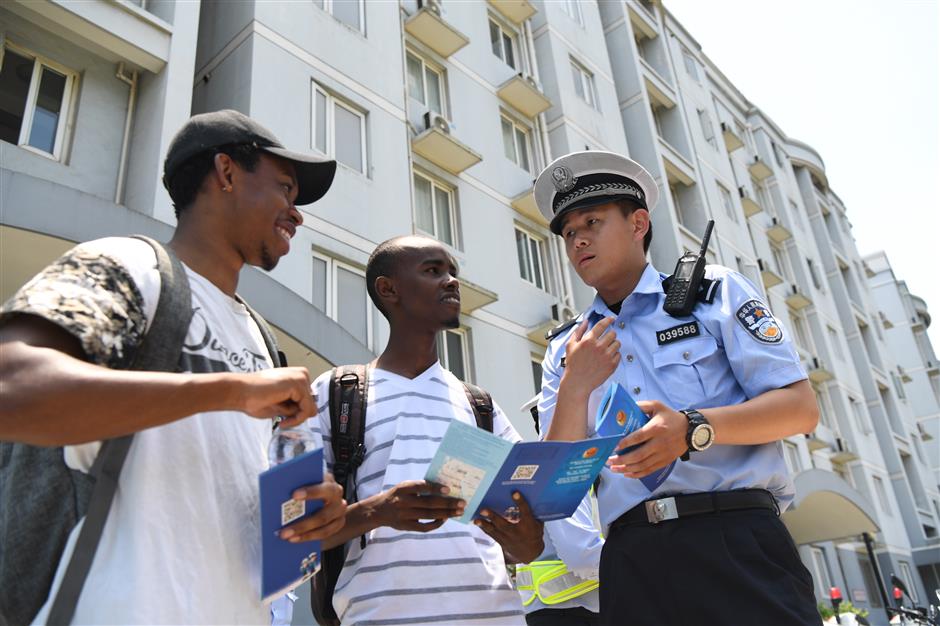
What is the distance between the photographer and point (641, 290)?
112 inches

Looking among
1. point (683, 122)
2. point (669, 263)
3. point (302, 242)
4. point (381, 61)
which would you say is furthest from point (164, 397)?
point (683, 122)

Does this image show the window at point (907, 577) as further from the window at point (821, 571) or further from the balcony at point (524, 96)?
the balcony at point (524, 96)

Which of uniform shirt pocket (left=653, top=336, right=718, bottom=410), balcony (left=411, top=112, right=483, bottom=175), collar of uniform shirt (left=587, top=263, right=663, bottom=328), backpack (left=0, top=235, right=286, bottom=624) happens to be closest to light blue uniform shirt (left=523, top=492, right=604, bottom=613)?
collar of uniform shirt (left=587, top=263, right=663, bottom=328)

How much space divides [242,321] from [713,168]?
2418cm

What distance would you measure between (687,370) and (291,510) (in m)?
1.51

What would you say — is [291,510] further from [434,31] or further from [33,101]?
[434,31]

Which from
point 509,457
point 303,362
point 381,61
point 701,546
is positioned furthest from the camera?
point 381,61

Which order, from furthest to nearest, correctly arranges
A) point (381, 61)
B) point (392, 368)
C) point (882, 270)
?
point (882, 270) < point (381, 61) < point (392, 368)

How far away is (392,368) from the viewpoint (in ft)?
10.4

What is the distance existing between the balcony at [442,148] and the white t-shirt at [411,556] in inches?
397

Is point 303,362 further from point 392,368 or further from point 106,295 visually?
point 106,295

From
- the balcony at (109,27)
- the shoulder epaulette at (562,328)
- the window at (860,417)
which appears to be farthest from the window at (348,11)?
the window at (860,417)

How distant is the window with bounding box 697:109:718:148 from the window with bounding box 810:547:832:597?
13.4 metres

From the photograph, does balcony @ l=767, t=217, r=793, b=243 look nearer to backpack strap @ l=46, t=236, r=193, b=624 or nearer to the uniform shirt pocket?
the uniform shirt pocket
